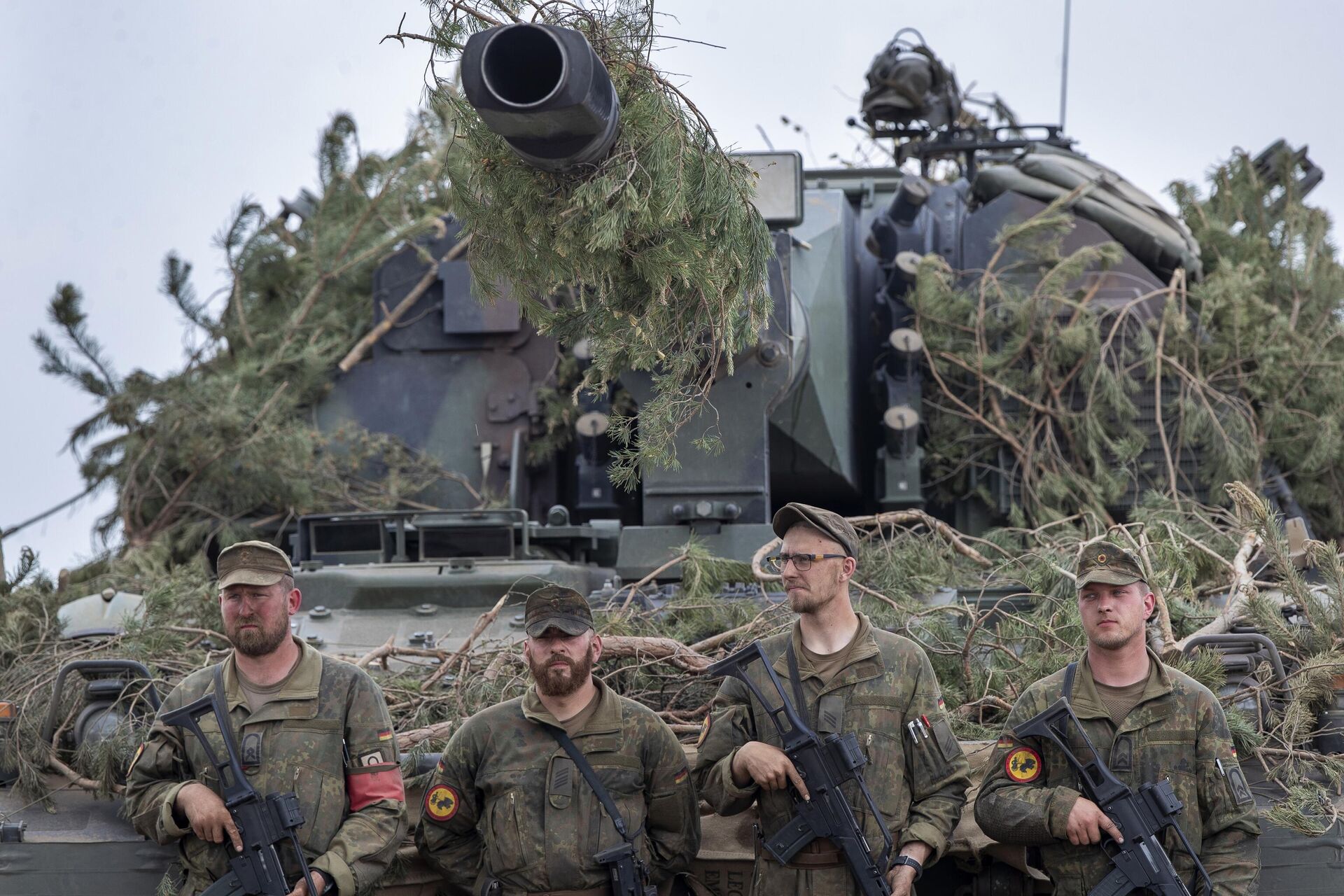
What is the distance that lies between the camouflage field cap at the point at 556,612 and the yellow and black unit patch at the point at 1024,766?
118cm

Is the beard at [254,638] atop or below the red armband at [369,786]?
atop

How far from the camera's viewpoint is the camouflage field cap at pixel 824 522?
4.50 metres

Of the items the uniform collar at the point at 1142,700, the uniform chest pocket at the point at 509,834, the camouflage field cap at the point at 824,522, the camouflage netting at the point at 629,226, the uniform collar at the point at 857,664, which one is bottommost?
the uniform chest pocket at the point at 509,834

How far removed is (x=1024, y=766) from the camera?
4.32 m

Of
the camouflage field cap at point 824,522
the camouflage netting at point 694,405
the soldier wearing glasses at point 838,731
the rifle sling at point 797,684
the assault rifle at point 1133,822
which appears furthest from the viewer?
the camouflage netting at point 694,405

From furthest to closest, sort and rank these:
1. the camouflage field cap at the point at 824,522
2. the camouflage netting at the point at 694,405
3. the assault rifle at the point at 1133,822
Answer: the camouflage netting at the point at 694,405 → the camouflage field cap at the point at 824,522 → the assault rifle at the point at 1133,822

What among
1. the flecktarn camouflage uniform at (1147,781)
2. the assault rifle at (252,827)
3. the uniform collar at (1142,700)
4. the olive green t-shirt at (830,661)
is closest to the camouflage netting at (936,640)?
the flecktarn camouflage uniform at (1147,781)

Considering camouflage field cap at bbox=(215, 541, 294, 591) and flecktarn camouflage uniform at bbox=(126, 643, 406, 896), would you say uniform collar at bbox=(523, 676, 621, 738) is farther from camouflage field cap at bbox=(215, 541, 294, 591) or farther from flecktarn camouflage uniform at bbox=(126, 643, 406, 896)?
camouflage field cap at bbox=(215, 541, 294, 591)

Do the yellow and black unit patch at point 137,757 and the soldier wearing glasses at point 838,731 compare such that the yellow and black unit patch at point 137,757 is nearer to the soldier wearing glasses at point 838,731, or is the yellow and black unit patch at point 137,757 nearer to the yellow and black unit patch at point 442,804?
the yellow and black unit patch at point 442,804

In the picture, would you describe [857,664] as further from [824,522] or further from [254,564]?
[254,564]

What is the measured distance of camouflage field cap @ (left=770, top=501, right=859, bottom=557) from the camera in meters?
4.50

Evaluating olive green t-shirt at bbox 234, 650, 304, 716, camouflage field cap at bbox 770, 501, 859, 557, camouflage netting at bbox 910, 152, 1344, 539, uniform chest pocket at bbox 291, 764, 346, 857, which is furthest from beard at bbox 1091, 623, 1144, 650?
camouflage netting at bbox 910, 152, 1344, 539

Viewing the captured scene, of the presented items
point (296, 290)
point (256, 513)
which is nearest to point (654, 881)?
point (256, 513)

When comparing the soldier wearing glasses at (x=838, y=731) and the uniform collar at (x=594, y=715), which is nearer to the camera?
the soldier wearing glasses at (x=838, y=731)
